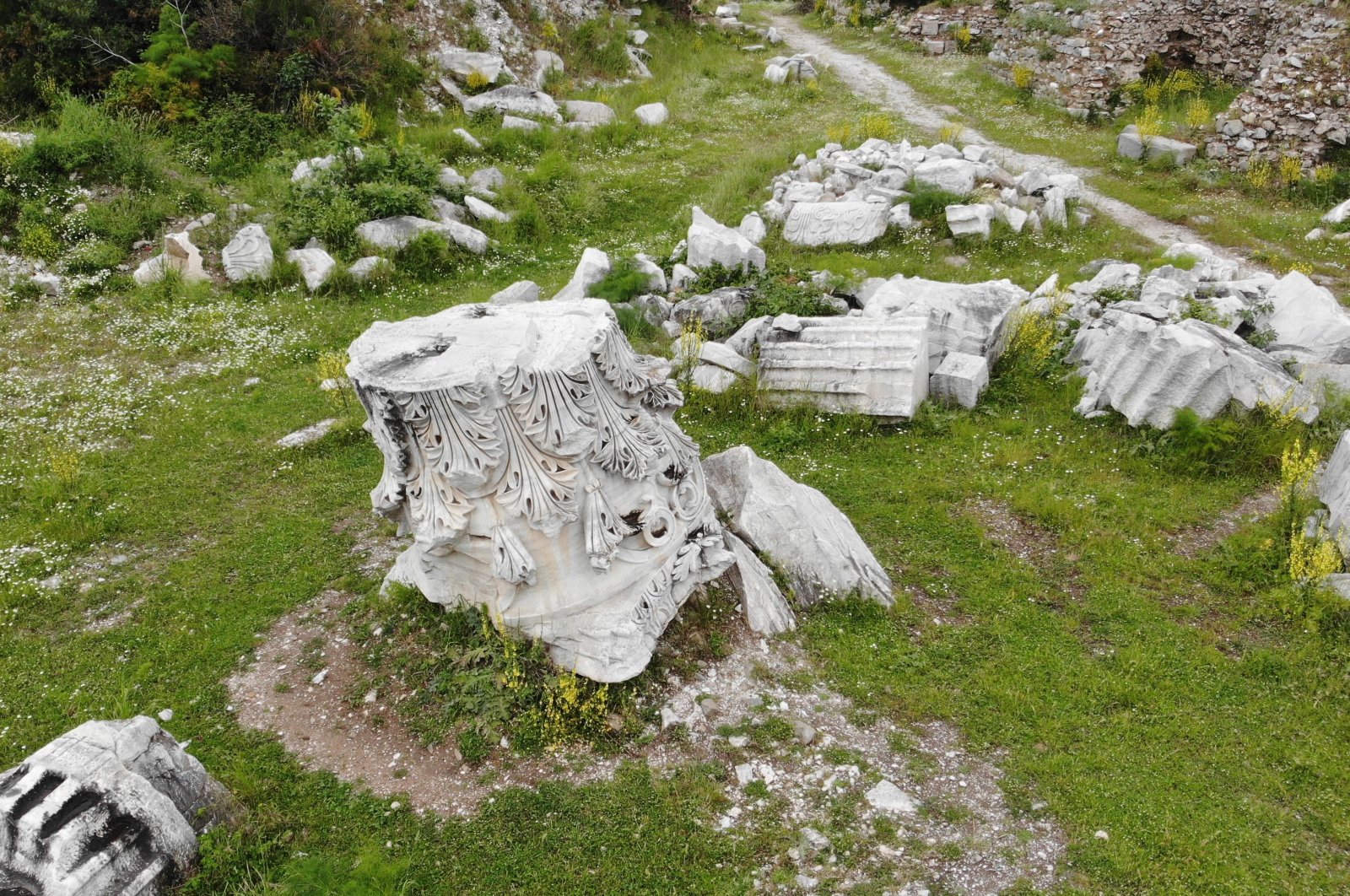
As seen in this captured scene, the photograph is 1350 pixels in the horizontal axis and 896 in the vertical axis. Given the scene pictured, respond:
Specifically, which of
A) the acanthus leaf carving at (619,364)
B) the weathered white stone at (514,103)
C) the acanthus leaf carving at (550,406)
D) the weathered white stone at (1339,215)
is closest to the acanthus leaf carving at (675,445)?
the acanthus leaf carving at (619,364)

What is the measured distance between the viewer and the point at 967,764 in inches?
201

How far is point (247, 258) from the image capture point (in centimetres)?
1141

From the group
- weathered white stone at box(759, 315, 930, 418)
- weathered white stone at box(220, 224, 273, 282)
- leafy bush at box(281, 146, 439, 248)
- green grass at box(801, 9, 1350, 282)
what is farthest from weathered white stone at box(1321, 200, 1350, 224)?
weathered white stone at box(220, 224, 273, 282)

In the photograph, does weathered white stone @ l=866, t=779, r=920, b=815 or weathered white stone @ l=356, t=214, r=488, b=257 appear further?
weathered white stone @ l=356, t=214, r=488, b=257

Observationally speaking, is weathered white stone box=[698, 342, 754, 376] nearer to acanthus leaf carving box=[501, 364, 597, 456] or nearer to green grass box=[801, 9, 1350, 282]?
acanthus leaf carving box=[501, 364, 597, 456]

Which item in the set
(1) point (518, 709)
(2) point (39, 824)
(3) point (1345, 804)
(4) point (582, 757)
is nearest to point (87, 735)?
(2) point (39, 824)

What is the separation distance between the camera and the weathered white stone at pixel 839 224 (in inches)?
499

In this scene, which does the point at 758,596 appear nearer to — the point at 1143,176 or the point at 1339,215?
the point at 1339,215

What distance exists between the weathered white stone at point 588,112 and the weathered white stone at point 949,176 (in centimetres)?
726

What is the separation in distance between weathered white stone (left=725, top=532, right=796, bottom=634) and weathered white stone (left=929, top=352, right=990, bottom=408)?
384 centimetres

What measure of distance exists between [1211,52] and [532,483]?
63.4 feet

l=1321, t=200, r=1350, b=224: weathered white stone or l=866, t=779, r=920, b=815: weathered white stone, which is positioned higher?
l=1321, t=200, r=1350, b=224: weathered white stone

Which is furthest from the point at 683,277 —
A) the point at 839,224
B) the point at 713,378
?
the point at 839,224

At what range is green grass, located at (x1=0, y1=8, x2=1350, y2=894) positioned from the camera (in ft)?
15.0
